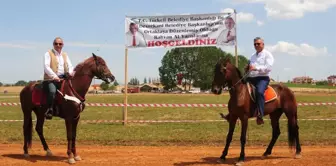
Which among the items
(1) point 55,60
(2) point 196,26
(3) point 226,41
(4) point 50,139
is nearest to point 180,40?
(2) point 196,26

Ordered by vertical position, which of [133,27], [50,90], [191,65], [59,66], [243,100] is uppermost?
[191,65]

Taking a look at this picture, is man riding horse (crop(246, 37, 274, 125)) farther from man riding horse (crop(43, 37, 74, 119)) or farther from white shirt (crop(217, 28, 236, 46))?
white shirt (crop(217, 28, 236, 46))

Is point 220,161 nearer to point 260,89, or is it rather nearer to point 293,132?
point 260,89

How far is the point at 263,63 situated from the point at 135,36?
881cm

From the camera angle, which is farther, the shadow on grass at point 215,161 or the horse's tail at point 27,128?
the horse's tail at point 27,128

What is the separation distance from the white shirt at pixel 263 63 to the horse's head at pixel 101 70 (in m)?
3.66

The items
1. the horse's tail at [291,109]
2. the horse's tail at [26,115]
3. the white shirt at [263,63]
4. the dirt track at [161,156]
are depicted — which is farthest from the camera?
the horse's tail at [26,115]

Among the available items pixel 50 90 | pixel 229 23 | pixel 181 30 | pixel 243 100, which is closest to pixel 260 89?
pixel 243 100

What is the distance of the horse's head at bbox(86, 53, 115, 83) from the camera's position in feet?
29.7

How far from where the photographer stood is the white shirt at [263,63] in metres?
9.00

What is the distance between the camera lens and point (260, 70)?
9.02 m

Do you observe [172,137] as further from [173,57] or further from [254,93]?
[173,57]

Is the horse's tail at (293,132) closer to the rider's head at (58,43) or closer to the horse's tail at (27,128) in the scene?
the rider's head at (58,43)

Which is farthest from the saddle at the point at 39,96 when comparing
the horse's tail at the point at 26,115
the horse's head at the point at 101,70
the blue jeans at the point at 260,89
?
the blue jeans at the point at 260,89
